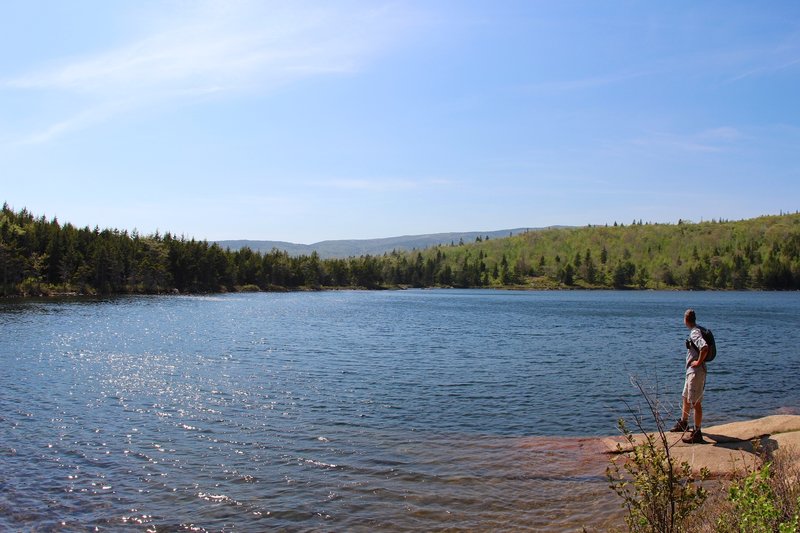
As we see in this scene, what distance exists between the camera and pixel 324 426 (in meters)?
20.7

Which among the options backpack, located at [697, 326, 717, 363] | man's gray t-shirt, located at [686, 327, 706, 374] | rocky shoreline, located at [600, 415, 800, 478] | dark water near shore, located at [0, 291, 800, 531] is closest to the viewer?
dark water near shore, located at [0, 291, 800, 531]

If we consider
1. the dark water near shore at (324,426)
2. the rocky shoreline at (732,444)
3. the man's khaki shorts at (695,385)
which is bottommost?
the dark water near shore at (324,426)

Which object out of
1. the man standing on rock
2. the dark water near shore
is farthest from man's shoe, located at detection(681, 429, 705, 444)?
the dark water near shore

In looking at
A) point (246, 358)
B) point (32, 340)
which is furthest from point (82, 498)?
point (32, 340)

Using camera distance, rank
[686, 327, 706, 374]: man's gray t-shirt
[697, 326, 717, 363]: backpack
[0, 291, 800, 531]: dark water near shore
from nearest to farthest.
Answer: [0, 291, 800, 531]: dark water near shore, [697, 326, 717, 363]: backpack, [686, 327, 706, 374]: man's gray t-shirt

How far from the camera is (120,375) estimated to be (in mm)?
30688

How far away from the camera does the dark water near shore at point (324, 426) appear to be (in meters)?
13.0

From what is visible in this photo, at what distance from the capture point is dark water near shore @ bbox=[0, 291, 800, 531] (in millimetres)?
13039

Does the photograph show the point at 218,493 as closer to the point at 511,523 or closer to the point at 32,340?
the point at 511,523

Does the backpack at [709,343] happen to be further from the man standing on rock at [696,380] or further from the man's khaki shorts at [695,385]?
the man's khaki shorts at [695,385]

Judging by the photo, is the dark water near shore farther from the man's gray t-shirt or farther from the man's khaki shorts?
the man's gray t-shirt

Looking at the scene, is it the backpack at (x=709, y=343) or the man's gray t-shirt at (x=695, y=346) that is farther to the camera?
the man's gray t-shirt at (x=695, y=346)

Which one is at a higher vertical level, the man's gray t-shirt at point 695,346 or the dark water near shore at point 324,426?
the man's gray t-shirt at point 695,346

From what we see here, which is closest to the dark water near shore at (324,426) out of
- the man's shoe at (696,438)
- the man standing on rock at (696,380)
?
the man's shoe at (696,438)
